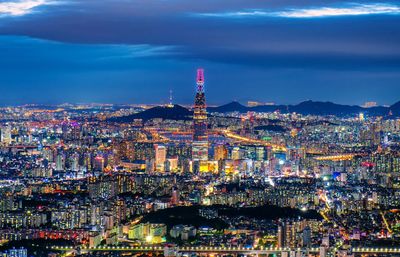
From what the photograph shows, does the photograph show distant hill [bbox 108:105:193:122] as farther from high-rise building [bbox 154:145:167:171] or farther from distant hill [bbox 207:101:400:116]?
high-rise building [bbox 154:145:167:171]

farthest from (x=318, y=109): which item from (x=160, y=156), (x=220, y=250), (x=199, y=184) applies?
(x=220, y=250)

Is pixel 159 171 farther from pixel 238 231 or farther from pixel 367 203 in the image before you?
pixel 238 231

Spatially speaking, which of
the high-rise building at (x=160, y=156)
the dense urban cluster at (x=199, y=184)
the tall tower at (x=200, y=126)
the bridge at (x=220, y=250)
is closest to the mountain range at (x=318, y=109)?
the dense urban cluster at (x=199, y=184)

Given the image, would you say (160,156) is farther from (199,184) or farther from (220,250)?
(220,250)

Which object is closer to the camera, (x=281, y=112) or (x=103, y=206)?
(x=103, y=206)

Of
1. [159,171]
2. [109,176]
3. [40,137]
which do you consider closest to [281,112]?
[40,137]

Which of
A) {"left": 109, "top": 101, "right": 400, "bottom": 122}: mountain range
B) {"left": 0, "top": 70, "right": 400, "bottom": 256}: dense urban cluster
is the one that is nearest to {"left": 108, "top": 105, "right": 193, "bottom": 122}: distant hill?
{"left": 0, "top": 70, "right": 400, "bottom": 256}: dense urban cluster

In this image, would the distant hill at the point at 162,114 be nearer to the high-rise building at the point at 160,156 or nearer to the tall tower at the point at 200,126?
the tall tower at the point at 200,126

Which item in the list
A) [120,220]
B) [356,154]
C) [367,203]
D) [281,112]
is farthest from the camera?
[281,112]
